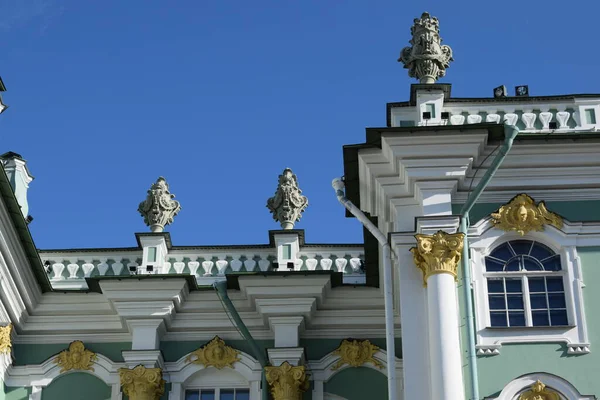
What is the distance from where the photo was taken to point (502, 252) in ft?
65.0

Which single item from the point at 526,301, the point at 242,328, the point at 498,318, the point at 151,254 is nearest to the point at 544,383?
the point at 498,318

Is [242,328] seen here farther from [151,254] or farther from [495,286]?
[495,286]

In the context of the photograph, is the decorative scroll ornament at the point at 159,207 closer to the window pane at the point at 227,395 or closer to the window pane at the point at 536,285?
the window pane at the point at 227,395

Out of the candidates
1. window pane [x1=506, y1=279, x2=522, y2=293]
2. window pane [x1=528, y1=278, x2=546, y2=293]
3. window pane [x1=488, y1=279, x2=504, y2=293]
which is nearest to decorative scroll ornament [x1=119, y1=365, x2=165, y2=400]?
window pane [x1=488, y1=279, x2=504, y2=293]

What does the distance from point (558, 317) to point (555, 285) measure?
1.67 feet

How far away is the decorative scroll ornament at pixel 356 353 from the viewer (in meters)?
22.5

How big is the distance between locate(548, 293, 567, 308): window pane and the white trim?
1101 mm

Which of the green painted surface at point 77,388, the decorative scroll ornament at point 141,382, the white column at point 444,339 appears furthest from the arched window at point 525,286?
the green painted surface at point 77,388

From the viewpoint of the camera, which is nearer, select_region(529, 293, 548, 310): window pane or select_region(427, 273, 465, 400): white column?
select_region(427, 273, 465, 400): white column

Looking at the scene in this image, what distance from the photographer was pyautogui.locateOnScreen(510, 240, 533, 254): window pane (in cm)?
1981

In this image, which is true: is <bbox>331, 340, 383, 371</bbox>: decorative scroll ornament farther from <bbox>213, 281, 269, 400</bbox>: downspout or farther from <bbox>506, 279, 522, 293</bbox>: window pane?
<bbox>506, 279, 522, 293</bbox>: window pane

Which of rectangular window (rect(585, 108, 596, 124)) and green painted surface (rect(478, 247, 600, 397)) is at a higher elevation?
rectangular window (rect(585, 108, 596, 124))

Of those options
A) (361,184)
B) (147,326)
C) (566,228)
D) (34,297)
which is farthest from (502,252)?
(34,297)

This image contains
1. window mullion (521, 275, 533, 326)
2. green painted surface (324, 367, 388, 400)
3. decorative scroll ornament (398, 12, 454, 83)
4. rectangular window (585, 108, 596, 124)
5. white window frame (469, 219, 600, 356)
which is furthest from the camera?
green painted surface (324, 367, 388, 400)
